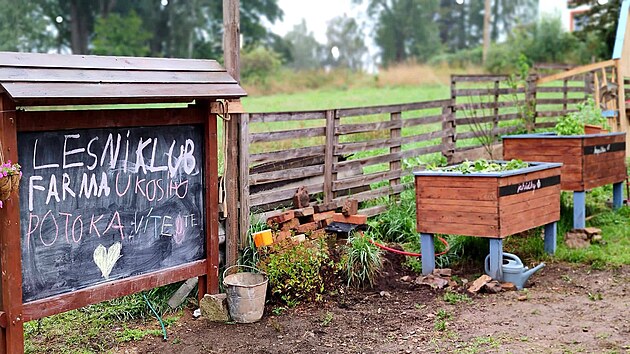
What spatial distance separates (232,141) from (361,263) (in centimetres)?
164

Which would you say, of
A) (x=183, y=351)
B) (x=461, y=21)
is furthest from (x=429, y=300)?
(x=461, y=21)

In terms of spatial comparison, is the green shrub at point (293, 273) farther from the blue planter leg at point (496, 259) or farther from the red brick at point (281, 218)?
the blue planter leg at point (496, 259)

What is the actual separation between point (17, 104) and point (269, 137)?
10.00 feet

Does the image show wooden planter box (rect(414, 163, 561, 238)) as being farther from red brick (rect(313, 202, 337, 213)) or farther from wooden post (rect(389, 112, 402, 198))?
wooden post (rect(389, 112, 402, 198))

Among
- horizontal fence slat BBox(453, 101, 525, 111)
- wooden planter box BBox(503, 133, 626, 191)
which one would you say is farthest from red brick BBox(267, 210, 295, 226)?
horizontal fence slat BBox(453, 101, 525, 111)

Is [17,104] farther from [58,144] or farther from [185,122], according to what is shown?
[185,122]

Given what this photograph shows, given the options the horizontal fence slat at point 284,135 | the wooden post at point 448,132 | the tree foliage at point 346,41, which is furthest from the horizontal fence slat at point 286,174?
the tree foliage at point 346,41

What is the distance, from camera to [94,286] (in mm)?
5039

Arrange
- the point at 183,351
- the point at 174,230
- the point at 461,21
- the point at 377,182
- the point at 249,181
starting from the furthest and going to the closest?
the point at 461,21 → the point at 377,182 → the point at 249,181 → the point at 174,230 → the point at 183,351

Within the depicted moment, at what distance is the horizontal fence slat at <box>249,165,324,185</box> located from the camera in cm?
698

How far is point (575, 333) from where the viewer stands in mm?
5375

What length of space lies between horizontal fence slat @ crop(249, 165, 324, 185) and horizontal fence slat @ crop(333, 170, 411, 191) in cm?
34

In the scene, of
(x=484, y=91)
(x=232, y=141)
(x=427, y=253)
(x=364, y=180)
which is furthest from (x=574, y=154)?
(x=484, y=91)

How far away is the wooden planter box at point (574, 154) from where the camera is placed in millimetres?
8430
